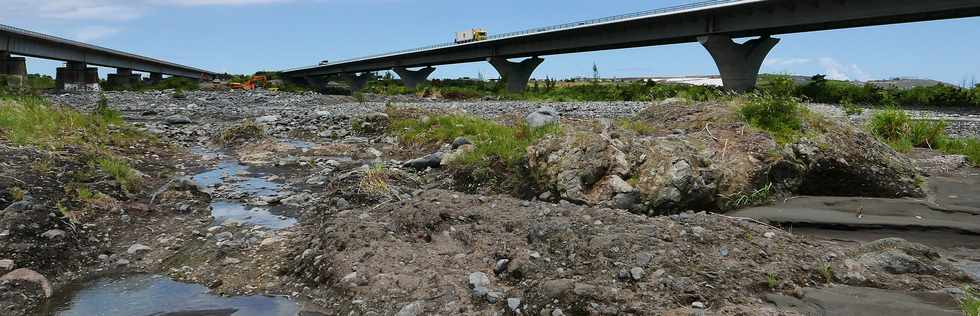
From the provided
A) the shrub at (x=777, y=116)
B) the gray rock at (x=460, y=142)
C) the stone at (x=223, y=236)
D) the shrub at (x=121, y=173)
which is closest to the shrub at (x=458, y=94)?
the gray rock at (x=460, y=142)

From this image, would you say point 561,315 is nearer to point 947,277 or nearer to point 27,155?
point 947,277

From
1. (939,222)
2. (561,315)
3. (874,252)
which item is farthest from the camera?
(939,222)

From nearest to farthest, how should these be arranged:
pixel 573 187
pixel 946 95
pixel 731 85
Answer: pixel 573 187, pixel 946 95, pixel 731 85

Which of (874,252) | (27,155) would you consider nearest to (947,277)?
(874,252)

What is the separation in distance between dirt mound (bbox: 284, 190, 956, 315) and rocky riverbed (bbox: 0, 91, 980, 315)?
16 mm

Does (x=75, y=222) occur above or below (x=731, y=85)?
below

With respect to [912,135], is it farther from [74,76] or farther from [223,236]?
[74,76]

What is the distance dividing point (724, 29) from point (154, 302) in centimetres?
2871

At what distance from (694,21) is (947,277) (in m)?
28.6

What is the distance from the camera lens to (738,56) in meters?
29.7

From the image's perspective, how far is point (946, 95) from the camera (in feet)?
62.8

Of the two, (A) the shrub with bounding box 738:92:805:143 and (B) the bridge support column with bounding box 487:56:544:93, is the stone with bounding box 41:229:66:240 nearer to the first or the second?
(A) the shrub with bounding box 738:92:805:143

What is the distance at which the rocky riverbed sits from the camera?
12.3 feet

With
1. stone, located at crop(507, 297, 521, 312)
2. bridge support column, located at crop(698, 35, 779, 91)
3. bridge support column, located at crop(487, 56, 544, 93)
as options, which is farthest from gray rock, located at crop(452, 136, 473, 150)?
bridge support column, located at crop(487, 56, 544, 93)
